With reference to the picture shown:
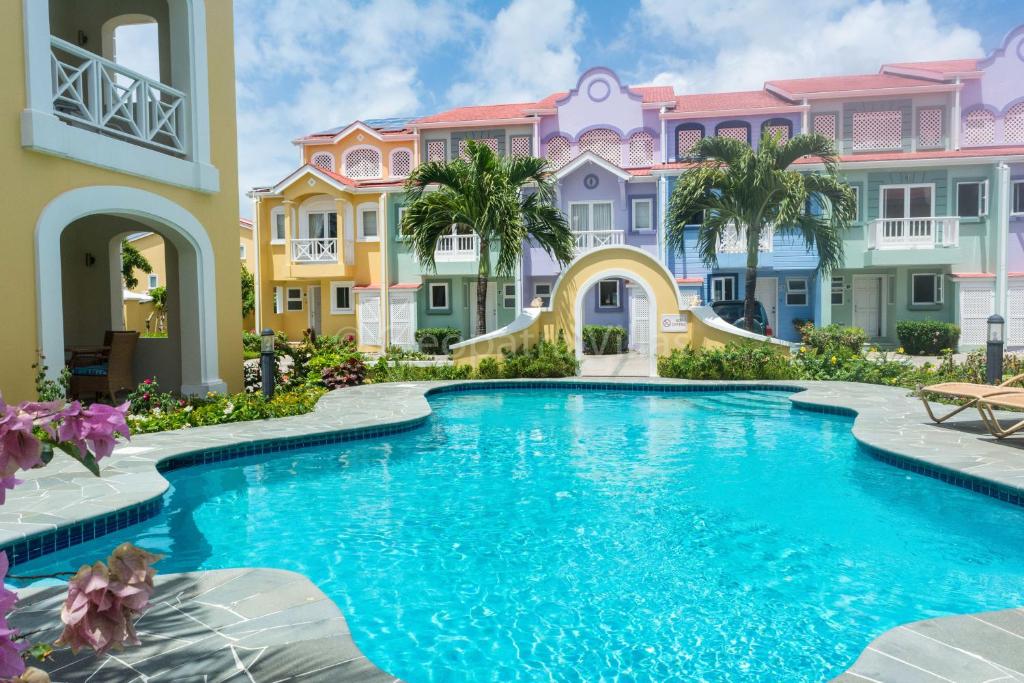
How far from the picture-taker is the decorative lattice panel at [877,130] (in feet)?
86.1

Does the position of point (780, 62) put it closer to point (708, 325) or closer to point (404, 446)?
point (708, 325)

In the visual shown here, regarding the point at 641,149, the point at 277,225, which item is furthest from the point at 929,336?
the point at 277,225

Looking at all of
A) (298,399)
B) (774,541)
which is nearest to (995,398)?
(774,541)

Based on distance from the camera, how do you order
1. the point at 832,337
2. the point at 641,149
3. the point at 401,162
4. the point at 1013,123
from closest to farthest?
1. the point at 832,337
2. the point at 1013,123
3. the point at 641,149
4. the point at 401,162

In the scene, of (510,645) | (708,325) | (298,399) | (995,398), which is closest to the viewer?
(510,645)

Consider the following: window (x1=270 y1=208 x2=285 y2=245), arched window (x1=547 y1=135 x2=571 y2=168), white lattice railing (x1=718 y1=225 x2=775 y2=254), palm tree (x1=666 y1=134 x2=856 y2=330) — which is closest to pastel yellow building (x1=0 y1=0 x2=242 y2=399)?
palm tree (x1=666 y1=134 x2=856 y2=330)

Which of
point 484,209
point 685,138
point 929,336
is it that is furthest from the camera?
point 685,138

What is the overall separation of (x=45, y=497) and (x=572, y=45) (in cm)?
2820

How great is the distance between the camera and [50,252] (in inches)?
350

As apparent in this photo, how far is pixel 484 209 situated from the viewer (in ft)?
55.2

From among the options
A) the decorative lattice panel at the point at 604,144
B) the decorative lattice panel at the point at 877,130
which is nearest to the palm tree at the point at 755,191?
the decorative lattice panel at the point at 604,144

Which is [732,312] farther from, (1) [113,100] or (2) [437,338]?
(1) [113,100]

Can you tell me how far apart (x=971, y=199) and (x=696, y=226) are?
9.58 metres

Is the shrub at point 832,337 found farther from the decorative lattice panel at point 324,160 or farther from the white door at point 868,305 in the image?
the decorative lattice panel at point 324,160
